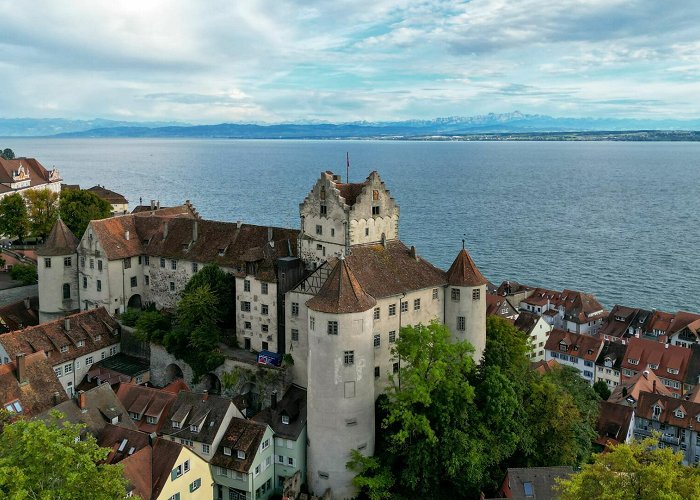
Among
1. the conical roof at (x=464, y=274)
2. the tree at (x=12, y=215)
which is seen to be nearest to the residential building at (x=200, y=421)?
the conical roof at (x=464, y=274)

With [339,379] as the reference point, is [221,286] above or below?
above

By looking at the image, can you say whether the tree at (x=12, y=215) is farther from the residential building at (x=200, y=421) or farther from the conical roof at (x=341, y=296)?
the conical roof at (x=341, y=296)

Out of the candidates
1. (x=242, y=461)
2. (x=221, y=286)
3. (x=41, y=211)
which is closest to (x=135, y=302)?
(x=221, y=286)

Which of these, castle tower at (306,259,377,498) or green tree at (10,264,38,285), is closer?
castle tower at (306,259,377,498)

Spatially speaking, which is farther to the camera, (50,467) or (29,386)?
(29,386)

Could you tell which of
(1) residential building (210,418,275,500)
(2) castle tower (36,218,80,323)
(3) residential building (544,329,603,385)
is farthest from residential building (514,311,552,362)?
(2) castle tower (36,218,80,323)

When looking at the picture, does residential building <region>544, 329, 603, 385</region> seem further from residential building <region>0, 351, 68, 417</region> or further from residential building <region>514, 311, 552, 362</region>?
residential building <region>0, 351, 68, 417</region>

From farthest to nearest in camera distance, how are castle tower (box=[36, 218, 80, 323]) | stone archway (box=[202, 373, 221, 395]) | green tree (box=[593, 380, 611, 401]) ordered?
green tree (box=[593, 380, 611, 401]) → castle tower (box=[36, 218, 80, 323]) → stone archway (box=[202, 373, 221, 395])

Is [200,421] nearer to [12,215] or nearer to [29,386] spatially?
[29,386]
